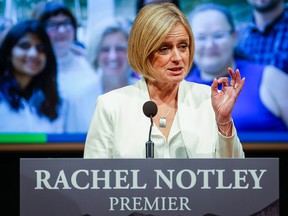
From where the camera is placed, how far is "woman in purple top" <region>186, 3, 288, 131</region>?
3.90 metres

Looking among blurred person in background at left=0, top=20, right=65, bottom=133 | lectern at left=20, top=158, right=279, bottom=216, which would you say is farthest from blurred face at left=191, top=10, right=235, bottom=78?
lectern at left=20, top=158, right=279, bottom=216

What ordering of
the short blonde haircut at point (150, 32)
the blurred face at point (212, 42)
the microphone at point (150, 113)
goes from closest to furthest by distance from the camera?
the microphone at point (150, 113) → the short blonde haircut at point (150, 32) → the blurred face at point (212, 42)

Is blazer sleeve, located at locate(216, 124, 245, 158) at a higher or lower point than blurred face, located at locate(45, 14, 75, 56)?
lower

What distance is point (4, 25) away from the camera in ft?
13.0

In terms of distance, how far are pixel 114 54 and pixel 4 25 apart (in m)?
0.70

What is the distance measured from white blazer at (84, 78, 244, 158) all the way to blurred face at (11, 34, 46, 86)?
71.0 inches

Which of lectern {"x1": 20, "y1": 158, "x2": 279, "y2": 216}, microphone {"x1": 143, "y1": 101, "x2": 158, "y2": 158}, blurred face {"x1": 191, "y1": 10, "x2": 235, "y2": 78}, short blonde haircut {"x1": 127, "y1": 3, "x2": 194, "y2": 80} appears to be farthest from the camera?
blurred face {"x1": 191, "y1": 10, "x2": 235, "y2": 78}

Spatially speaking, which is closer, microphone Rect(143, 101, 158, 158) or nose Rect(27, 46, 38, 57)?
microphone Rect(143, 101, 158, 158)

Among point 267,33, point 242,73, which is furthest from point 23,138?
point 267,33

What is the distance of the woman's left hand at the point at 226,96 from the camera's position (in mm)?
1975

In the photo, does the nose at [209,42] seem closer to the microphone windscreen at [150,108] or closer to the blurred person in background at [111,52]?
the blurred person in background at [111,52]

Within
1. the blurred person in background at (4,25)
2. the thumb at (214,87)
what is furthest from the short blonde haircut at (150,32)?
the blurred person in background at (4,25)

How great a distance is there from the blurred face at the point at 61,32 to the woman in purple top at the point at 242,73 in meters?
0.75

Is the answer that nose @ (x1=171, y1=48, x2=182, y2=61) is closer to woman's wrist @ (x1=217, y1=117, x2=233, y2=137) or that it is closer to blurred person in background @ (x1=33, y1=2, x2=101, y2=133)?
woman's wrist @ (x1=217, y1=117, x2=233, y2=137)
